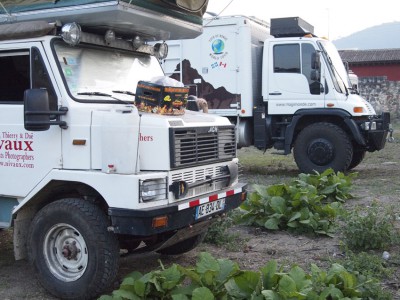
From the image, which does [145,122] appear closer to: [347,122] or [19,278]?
[19,278]

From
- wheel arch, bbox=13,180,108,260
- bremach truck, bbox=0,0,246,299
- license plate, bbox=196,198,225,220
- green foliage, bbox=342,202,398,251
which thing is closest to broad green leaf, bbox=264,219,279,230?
green foliage, bbox=342,202,398,251

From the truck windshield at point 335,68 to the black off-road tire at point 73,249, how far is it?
7604 mm

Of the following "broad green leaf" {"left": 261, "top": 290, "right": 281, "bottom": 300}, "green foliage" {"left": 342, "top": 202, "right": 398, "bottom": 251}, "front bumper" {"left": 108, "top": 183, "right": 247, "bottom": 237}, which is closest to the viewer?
"broad green leaf" {"left": 261, "top": 290, "right": 281, "bottom": 300}

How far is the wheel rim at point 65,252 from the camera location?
4.88m

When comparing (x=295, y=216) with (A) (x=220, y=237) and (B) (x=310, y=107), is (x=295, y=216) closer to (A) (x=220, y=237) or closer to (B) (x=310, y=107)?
(A) (x=220, y=237)

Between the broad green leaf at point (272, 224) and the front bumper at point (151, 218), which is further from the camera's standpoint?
the broad green leaf at point (272, 224)

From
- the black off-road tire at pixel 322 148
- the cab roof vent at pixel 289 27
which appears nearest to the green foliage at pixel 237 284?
the black off-road tire at pixel 322 148

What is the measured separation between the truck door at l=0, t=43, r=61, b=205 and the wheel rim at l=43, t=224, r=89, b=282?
52 centimetres

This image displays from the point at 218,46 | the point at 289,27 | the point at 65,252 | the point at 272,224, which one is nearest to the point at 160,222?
the point at 65,252

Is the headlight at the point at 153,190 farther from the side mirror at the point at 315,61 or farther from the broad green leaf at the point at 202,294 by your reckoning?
the side mirror at the point at 315,61

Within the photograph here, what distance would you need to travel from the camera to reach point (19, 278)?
5660 millimetres

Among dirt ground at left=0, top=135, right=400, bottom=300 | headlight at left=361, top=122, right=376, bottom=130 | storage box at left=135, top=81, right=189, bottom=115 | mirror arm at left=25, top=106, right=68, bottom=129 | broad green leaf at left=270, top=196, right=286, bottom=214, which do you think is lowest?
dirt ground at left=0, top=135, right=400, bottom=300

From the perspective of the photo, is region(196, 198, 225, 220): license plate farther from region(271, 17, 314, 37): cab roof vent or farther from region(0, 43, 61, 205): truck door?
region(271, 17, 314, 37): cab roof vent

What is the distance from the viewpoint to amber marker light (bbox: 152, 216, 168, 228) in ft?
15.0
